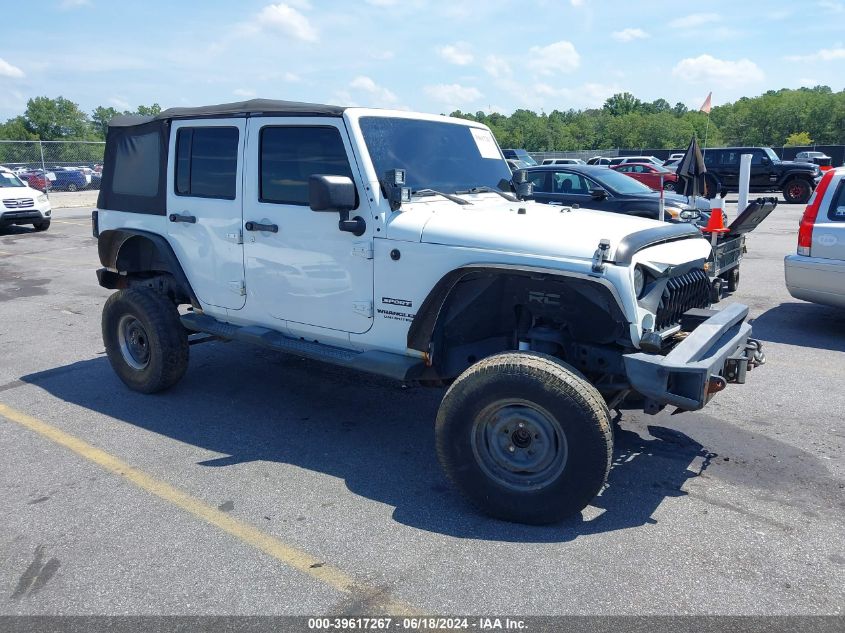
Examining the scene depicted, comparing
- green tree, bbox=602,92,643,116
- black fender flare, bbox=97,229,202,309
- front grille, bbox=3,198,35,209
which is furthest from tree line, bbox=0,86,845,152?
black fender flare, bbox=97,229,202,309

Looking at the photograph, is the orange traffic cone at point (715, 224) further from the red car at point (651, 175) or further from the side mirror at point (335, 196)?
the red car at point (651, 175)

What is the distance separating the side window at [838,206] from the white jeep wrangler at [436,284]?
3.84 meters

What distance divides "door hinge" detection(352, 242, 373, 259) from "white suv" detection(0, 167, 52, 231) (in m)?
16.4

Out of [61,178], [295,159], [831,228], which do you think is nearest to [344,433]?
[295,159]

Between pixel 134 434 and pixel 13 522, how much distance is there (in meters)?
1.20

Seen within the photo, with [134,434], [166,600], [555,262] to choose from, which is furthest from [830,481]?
[134,434]

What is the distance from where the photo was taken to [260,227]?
15.6ft

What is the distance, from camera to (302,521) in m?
3.72

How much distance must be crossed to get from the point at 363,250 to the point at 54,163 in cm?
3140

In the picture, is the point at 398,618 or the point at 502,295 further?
the point at 502,295

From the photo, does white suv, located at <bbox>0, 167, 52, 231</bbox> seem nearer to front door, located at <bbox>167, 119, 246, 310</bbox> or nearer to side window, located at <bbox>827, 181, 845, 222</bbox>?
front door, located at <bbox>167, 119, 246, 310</bbox>

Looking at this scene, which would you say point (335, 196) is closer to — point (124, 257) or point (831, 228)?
point (124, 257)

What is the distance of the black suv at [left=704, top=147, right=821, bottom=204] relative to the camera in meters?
24.0

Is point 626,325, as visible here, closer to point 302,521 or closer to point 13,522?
point 302,521
